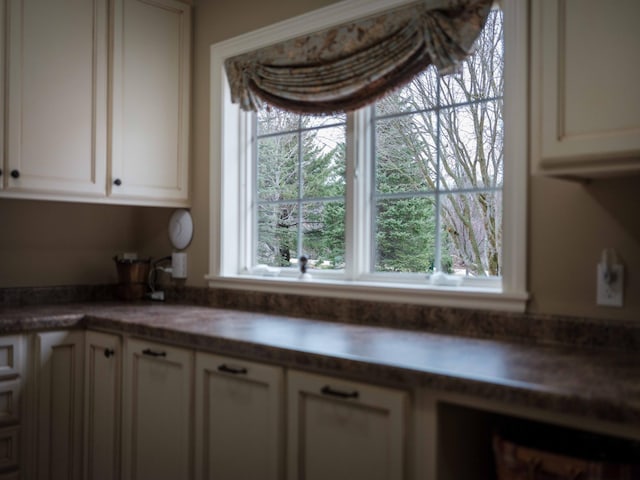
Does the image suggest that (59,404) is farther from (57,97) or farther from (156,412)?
(57,97)

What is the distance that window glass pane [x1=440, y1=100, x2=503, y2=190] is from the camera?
204cm

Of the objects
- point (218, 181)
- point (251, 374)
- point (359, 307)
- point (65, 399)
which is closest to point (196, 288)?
point (218, 181)

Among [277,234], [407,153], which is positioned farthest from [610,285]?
[277,234]

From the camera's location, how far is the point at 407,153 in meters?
2.28

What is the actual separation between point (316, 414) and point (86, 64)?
1.94 meters

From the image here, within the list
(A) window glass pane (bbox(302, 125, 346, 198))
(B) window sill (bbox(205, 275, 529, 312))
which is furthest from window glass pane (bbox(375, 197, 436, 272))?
(A) window glass pane (bbox(302, 125, 346, 198))

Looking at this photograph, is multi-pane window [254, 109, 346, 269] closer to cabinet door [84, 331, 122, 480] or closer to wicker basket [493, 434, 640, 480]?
cabinet door [84, 331, 122, 480]

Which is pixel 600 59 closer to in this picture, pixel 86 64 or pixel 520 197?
pixel 520 197

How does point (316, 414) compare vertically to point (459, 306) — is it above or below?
below

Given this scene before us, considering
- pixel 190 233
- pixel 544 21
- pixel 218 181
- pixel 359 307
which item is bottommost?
pixel 359 307

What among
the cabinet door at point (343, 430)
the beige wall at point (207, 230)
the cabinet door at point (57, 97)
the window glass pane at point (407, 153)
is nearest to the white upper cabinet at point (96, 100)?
the cabinet door at point (57, 97)

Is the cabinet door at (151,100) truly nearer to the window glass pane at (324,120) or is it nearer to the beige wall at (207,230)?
the beige wall at (207,230)

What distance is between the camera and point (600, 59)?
1.41m

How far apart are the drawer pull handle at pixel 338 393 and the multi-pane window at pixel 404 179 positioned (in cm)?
78
